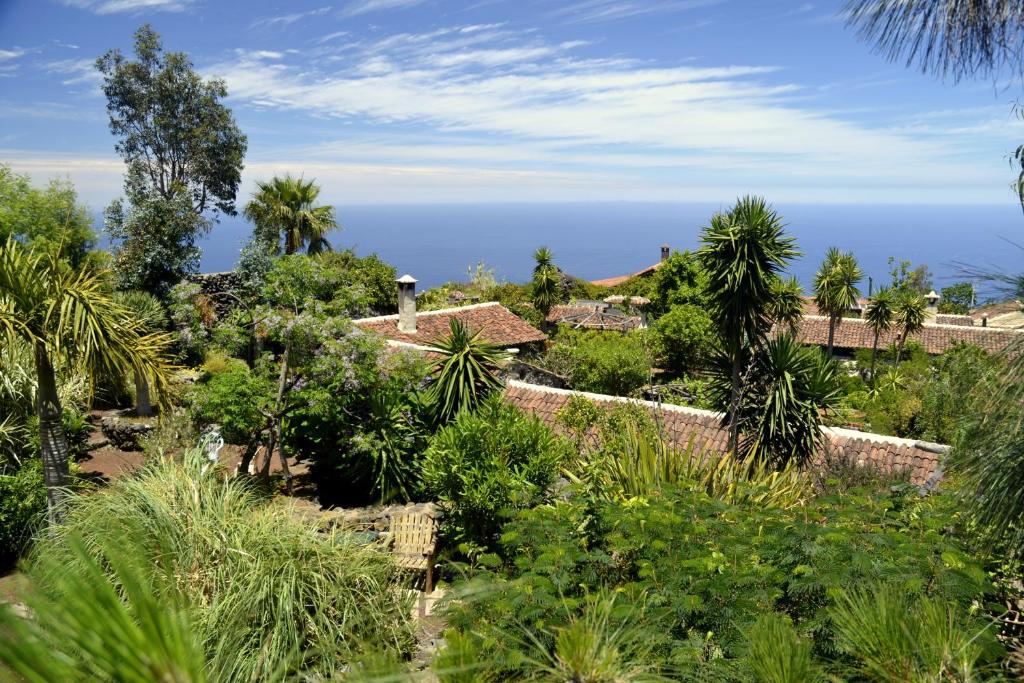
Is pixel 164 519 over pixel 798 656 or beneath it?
beneath

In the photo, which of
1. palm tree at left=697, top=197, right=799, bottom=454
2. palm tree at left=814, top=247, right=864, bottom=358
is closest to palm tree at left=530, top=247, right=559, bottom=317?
palm tree at left=814, top=247, right=864, bottom=358

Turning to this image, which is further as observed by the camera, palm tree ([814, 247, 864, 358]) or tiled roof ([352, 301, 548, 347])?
palm tree ([814, 247, 864, 358])

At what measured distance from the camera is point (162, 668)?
1515mm

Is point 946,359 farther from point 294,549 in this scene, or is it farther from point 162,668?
point 162,668

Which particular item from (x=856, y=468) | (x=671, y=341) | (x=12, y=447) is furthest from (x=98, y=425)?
(x=671, y=341)

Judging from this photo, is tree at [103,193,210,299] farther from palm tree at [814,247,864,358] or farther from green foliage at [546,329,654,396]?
palm tree at [814,247,864,358]

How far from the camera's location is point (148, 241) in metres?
23.8

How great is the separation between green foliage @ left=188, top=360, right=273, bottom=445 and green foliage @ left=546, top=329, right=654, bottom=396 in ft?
46.3

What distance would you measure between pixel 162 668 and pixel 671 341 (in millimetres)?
33372

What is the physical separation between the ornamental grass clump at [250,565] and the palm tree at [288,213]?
23.6 meters

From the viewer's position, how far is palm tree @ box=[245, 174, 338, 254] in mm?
29141

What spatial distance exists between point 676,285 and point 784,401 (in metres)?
28.4

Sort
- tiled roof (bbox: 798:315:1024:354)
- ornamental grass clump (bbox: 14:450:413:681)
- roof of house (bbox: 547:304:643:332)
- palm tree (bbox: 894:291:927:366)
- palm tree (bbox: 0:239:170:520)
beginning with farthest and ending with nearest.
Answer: roof of house (bbox: 547:304:643:332)
tiled roof (bbox: 798:315:1024:354)
palm tree (bbox: 894:291:927:366)
palm tree (bbox: 0:239:170:520)
ornamental grass clump (bbox: 14:450:413:681)

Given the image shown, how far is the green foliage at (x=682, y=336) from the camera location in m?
32.9
